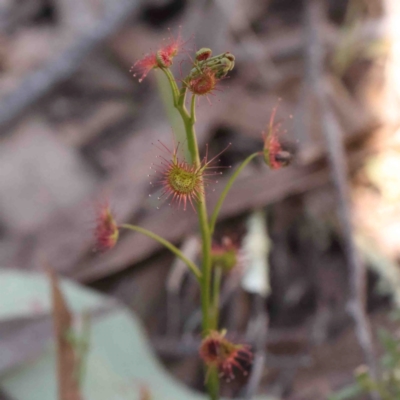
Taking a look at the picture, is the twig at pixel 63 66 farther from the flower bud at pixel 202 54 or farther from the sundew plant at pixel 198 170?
the flower bud at pixel 202 54

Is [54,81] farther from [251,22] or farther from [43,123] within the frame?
[251,22]

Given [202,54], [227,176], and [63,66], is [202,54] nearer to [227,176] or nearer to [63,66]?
[227,176]

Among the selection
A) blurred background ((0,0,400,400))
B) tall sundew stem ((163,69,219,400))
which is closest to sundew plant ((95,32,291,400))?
tall sundew stem ((163,69,219,400))

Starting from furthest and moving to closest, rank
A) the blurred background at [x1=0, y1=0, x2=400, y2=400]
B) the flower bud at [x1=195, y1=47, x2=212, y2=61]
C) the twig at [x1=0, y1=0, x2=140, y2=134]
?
the twig at [x1=0, y1=0, x2=140, y2=134], the blurred background at [x1=0, y1=0, x2=400, y2=400], the flower bud at [x1=195, y1=47, x2=212, y2=61]

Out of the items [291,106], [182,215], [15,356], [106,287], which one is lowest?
[15,356]

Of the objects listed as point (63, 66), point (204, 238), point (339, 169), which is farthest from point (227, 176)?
point (204, 238)

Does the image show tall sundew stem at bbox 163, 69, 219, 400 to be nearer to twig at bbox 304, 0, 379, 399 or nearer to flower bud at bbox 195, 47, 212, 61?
flower bud at bbox 195, 47, 212, 61

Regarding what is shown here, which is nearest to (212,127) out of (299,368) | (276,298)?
(276,298)
